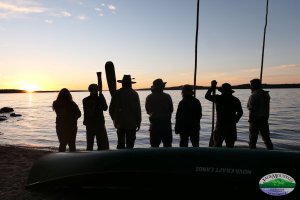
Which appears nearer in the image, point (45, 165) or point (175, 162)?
point (175, 162)

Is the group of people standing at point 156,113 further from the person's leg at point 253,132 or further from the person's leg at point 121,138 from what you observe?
the person's leg at point 253,132

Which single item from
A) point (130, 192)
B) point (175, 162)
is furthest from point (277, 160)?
point (130, 192)

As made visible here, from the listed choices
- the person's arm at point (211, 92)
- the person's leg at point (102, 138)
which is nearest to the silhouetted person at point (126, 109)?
the person's leg at point (102, 138)

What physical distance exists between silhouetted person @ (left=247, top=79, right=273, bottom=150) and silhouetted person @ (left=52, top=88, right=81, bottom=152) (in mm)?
4362

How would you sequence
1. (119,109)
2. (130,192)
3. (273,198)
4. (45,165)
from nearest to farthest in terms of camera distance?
(273,198) < (130,192) < (45,165) < (119,109)

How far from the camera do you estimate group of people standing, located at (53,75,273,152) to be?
8414 mm

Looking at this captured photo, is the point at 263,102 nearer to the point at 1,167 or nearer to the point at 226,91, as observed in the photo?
the point at 226,91

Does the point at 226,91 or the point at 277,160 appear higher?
the point at 226,91

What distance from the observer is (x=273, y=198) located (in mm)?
4598

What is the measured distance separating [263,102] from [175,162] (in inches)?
196

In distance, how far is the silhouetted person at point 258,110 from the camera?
9.28m

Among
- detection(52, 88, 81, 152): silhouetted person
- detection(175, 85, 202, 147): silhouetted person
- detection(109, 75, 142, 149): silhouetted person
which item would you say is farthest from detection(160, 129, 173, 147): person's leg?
detection(52, 88, 81, 152): silhouetted person

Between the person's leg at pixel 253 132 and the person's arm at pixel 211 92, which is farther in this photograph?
the person's leg at pixel 253 132

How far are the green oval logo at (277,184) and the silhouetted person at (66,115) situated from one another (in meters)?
5.39
